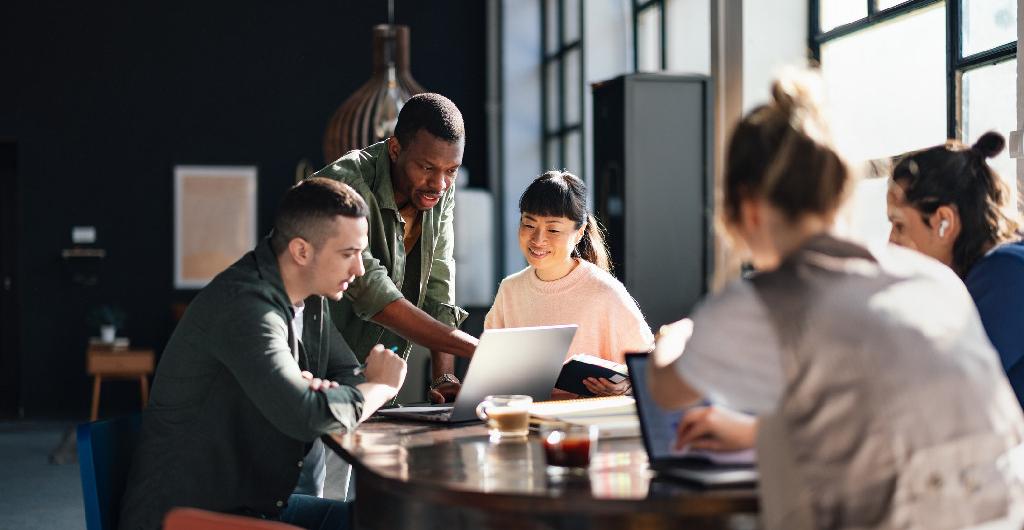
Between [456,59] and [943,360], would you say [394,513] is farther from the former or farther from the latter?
[456,59]

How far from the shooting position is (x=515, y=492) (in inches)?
67.1

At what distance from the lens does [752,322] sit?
58.0 inches

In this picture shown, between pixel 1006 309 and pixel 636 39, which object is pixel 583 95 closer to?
pixel 636 39

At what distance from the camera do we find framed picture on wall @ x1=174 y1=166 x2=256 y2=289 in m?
9.86

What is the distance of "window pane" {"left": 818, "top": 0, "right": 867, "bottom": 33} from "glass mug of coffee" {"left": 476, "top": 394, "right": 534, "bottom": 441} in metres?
3.46

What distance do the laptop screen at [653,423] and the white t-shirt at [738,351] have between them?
0.38 metres

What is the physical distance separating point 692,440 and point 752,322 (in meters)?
0.46

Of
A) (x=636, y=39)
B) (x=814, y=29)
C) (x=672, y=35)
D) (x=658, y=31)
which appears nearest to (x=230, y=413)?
(x=814, y=29)

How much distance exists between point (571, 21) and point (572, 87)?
0.51m

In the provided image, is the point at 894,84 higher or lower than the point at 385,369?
higher

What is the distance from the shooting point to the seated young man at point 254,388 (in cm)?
223

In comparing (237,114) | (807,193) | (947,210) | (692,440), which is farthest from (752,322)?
(237,114)

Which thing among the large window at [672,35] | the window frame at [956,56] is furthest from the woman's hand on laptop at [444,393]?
the large window at [672,35]

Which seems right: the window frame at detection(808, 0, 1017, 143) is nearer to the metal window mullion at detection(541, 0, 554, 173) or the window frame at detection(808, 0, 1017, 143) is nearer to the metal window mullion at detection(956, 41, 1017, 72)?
the metal window mullion at detection(956, 41, 1017, 72)
